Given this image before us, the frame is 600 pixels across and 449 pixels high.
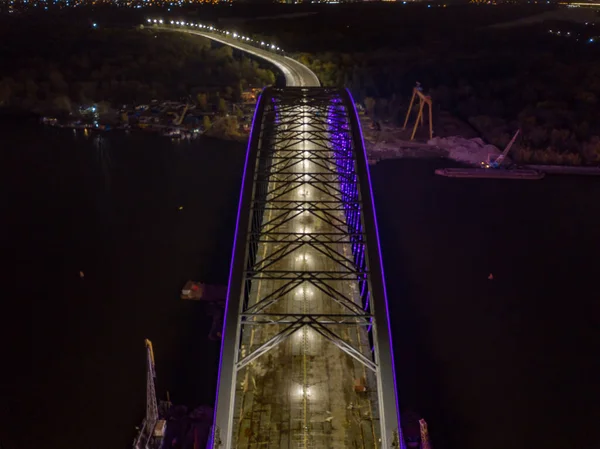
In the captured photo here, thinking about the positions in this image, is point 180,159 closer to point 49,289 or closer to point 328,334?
point 49,289

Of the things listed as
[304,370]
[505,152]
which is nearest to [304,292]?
[304,370]

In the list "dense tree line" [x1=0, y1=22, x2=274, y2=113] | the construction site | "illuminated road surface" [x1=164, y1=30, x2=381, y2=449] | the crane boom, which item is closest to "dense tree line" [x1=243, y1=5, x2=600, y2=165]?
the crane boom

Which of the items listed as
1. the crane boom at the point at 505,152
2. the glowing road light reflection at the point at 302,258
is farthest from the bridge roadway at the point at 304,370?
the crane boom at the point at 505,152

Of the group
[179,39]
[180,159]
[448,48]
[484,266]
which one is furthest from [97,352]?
[448,48]

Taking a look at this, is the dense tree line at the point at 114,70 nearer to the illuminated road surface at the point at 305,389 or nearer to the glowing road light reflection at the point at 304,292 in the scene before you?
the glowing road light reflection at the point at 304,292

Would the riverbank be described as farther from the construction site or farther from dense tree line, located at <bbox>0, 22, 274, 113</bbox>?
dense tree line, located at <bbox>0, 22, 274, 113</bbox>

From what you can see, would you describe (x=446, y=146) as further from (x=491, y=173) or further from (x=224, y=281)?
(x=224, y=281)
